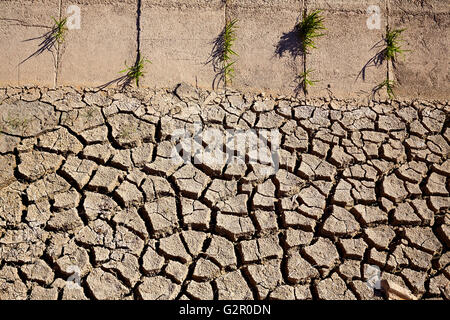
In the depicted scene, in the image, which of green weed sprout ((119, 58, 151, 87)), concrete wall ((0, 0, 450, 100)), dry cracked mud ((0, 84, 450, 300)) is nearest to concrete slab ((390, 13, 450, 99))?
concrete wall ((0, 0, 450, 100))

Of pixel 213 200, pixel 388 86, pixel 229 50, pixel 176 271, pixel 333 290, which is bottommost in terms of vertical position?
pixel 333 290

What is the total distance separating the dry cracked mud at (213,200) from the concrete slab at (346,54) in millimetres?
239

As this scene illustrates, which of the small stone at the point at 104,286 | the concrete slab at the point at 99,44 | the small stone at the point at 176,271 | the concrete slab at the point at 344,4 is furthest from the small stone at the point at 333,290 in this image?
the concrete slab at the point at 344,4

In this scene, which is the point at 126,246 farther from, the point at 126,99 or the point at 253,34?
the point at 253,34

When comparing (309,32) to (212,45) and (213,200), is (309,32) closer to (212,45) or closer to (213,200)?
(212,45)

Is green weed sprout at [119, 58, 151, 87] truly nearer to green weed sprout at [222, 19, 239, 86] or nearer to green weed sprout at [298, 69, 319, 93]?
green weed sprout at [222, 19, 239, 86]

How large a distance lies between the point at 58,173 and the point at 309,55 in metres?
2.34

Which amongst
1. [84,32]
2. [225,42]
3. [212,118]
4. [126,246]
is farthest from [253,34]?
[126,246]

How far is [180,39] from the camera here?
12.9 ft

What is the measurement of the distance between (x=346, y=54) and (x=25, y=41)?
281 cm

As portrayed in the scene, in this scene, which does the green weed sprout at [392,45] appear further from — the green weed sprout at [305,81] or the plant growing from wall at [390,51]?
the green weed sprout at [305,81]

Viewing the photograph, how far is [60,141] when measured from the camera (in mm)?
3355

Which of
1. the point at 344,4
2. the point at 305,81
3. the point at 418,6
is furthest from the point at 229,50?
the point at 418,6

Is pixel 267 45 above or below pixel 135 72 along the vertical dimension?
above
